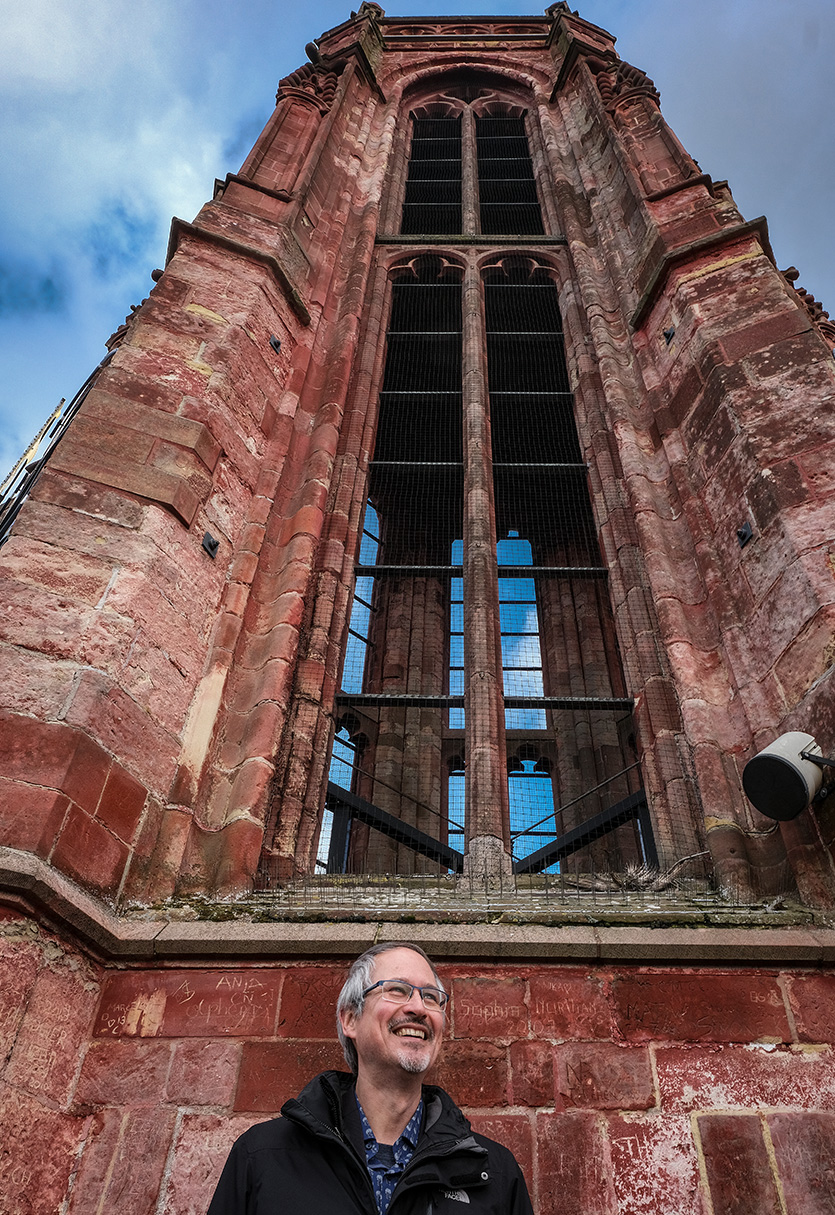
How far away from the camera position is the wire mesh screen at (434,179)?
11.2 m

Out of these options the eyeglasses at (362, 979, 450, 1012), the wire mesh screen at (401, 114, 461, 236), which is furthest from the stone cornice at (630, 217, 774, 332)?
the eyeglasses at (362, 979, 450, 1012)

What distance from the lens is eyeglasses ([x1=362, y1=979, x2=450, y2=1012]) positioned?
2301mm

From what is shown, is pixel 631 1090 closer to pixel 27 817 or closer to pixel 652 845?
pixel 652 845

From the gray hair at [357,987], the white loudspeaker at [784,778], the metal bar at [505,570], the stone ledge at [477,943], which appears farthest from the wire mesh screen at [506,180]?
the gray hair at [357,987]

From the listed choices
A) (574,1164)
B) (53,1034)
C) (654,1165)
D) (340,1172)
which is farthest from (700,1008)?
(53,1034)

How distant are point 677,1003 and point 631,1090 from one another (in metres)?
0.36

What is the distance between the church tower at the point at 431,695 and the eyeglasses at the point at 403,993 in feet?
3.07

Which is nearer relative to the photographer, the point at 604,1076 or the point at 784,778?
the point at 604,1076

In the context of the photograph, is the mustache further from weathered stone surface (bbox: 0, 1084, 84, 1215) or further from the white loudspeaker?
the white loudspeaker

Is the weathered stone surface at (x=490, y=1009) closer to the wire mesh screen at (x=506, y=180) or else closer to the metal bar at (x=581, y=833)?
the metal bar at (x=581, y=833)

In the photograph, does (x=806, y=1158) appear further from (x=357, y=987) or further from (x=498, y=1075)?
(x=357, y=987)

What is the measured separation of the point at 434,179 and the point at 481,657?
8832 mm

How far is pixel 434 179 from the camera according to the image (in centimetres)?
1201

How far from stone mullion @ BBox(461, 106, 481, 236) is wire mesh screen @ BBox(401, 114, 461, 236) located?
174mm
